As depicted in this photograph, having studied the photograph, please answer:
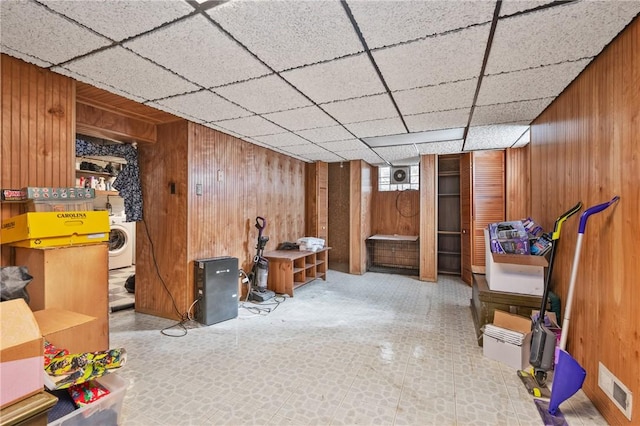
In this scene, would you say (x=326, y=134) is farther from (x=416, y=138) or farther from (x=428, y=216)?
(x=428, y=216)

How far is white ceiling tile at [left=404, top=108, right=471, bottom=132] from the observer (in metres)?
3.20

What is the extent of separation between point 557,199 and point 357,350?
240 cm

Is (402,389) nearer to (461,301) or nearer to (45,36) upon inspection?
(461,301)

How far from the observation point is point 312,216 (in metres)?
6.31

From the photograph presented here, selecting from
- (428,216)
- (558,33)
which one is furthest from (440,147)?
(558,33)

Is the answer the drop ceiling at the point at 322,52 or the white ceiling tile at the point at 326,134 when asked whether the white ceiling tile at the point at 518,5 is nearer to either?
the drop ceiling at the point at 322,52

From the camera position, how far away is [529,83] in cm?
245

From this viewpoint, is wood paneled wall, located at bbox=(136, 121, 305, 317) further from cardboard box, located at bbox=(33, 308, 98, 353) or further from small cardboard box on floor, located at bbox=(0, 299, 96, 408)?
small cardboard box on floor, located at bbox=(0, 299, 96, 408)

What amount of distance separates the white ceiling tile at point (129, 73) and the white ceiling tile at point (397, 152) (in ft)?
11.3

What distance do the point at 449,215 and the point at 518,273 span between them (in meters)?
3.73

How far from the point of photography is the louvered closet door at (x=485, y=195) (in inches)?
199

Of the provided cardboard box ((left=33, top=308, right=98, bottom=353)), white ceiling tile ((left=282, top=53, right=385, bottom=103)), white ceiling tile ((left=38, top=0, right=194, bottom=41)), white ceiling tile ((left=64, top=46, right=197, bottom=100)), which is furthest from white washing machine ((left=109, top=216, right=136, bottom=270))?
white ceiling tile ((left=282, top=53, right=385, bottom=103))

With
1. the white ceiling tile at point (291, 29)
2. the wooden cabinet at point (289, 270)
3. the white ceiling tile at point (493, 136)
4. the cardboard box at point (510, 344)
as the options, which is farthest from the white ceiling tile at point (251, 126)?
the cardboard box at point (510, 344)

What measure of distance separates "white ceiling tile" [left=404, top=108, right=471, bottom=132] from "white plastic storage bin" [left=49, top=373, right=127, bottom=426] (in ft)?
11.3
